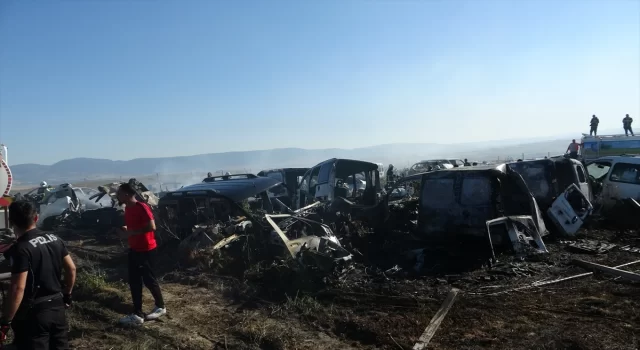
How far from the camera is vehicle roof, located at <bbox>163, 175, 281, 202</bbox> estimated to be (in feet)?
27.4

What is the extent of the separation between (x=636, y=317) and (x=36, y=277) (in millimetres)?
5602

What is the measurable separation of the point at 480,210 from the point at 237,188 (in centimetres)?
455

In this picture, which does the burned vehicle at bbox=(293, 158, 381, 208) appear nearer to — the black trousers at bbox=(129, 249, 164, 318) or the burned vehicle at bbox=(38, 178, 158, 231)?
the burned vehicle at bbox=(38, 178, 158, 231)

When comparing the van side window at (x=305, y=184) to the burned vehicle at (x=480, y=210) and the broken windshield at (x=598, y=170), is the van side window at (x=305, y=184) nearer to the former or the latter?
the burned vehicle at (x=480, y=210)

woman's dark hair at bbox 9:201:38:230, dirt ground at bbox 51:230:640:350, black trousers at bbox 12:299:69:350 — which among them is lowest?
dirt ground at bbox 51:230:640:350

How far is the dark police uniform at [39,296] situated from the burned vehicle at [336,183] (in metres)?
7.96

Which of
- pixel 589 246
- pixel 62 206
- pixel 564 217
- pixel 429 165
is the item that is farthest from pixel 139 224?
pixel 429 165

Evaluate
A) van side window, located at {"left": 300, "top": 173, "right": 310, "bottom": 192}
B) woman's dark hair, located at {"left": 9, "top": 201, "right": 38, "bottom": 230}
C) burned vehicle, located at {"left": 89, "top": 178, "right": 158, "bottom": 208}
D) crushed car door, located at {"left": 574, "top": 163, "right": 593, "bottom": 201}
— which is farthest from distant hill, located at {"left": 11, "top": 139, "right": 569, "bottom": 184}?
woman's dark hair, located at {"left": 9, "top": 201, "right": 38, "bottom": 230}

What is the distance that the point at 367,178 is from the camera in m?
11.8

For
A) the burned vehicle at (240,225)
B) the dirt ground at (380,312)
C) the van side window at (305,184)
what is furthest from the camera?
the van side window at (305,184)

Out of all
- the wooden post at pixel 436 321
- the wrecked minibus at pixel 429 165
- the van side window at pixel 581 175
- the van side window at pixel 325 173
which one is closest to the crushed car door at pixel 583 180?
the van side window at pixel 581 175

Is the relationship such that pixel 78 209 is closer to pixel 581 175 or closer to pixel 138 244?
pixel 138 244

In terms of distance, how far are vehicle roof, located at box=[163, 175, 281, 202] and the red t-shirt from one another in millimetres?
3060

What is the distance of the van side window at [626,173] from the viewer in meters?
10.5
